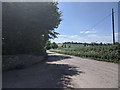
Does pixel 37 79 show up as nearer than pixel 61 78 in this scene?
Yes

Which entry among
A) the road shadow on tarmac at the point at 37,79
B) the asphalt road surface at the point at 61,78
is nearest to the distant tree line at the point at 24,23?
the asphalt road surface at the point at 61,78

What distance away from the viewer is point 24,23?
1967 cm

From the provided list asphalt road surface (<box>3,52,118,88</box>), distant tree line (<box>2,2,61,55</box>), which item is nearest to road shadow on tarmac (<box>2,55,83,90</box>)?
asphalt road surface (<box>3,52,118,88</box>)

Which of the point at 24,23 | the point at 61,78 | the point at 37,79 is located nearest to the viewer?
the point at 37,79

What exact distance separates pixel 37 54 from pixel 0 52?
9919 mm

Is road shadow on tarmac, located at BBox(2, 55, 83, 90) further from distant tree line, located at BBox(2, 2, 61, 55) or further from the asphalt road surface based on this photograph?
distant tree line, located at BBox(2, 2, 61, 55)

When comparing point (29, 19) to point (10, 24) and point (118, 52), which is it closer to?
point (10, 24)

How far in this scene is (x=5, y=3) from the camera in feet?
56.4

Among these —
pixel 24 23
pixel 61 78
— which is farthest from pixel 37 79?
pixel 24 23

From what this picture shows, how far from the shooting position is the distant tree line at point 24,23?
59.5 feet

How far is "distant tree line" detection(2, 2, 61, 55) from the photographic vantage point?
59.5ft

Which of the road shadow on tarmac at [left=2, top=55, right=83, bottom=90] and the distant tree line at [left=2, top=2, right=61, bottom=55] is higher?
the distant tree line at [left=2, top=2, right=61, bottom=55]

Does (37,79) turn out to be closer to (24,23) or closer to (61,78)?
(61,78)

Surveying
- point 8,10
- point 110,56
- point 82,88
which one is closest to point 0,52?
point 8,10
